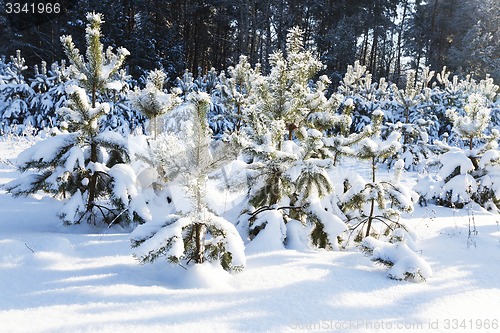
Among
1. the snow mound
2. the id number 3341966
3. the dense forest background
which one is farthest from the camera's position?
the dense forest background

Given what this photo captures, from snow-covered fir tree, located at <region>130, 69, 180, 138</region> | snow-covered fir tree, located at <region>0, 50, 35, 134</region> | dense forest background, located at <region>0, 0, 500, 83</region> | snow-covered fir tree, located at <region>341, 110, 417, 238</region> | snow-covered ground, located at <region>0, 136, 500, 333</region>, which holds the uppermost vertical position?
dense forest background, located at <region>0, 0, 500, 83</region>

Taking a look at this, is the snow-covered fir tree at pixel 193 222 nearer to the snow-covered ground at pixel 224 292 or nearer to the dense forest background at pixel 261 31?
the snow-covered ground at pixel 224 292

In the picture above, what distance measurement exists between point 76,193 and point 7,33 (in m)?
21.6

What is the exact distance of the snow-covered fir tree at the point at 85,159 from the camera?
9.87 ft

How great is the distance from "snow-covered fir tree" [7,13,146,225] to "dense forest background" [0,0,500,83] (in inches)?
550

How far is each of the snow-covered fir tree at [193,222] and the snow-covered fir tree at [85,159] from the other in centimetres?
86

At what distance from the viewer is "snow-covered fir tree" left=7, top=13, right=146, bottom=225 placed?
3.01 metres

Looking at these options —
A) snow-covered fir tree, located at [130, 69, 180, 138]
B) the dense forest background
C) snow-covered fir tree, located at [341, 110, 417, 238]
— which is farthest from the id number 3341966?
A: snow-covered fir tree, located at [341, 110, 417, 238]

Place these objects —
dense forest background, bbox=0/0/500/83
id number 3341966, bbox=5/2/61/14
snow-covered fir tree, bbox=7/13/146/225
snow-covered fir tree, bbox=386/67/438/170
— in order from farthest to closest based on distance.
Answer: dense forest background, bbox=0/0/500/83 < id number 3341966, bbox=5/2/61/14 < snow-covered fir tree, bbox=386/67/438/170 < snow-covered fir tree, bbox=7/13/146/225

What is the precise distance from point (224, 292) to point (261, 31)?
19644 millimetres

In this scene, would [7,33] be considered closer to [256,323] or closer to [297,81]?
[297,81]

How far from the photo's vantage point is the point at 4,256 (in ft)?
7.63

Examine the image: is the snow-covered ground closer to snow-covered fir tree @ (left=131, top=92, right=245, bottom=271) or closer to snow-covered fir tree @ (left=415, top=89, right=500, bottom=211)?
snow-covered fir tree @ (left=131, top=92, right=245, bottom=271)

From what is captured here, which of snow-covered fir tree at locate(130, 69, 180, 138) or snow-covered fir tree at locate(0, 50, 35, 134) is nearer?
snow-covered fir tree at locate(130, 69, 180, 138)
